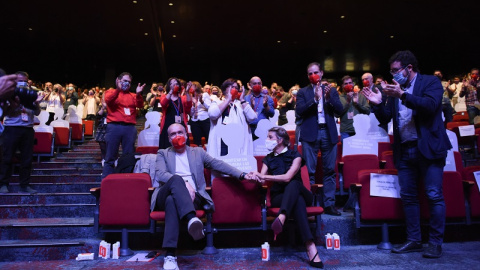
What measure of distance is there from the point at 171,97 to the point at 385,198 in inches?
90.5

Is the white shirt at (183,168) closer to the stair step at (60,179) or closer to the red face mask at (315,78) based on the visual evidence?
the red face mask at (315,78)

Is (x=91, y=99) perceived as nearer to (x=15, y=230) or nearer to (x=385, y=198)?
(x=15, y=230)

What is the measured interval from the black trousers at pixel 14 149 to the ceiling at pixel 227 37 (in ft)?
19.2

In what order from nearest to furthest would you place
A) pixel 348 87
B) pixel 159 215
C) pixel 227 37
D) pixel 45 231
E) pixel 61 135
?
pixel 159 215 < pixel 45 231 < pixel 348 87 < pixel 61 135 < pixel 227 37

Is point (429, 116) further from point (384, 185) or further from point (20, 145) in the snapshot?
point (20, 145)

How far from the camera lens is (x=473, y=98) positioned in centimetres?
586

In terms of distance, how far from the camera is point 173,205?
2.60m

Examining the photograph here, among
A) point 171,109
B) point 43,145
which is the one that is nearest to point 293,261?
point 171,109

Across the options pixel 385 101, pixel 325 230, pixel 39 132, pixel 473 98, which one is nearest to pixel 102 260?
pixel 325 230

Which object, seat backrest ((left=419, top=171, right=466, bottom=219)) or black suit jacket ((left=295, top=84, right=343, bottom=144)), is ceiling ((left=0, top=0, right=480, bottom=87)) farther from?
seat backrest ((left=419, top=171, right=466, bottom=219))

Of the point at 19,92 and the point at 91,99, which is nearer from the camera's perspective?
the point at 19,92

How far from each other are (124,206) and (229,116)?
1.25 m

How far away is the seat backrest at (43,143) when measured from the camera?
16.1ft

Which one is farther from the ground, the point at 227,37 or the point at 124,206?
the point at 227,37
